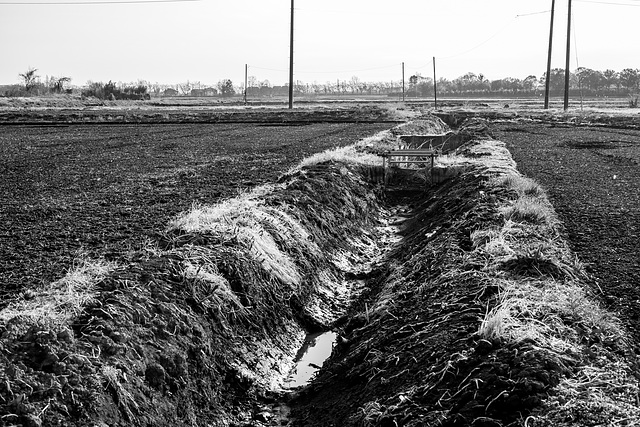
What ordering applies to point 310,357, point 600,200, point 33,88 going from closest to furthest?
point 310,357 → point 600,200 → point 33,88

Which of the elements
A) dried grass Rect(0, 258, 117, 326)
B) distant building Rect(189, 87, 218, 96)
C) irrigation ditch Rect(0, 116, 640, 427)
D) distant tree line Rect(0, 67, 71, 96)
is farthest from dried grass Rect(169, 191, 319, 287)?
distant building Rect(189, 87, 218, 96)

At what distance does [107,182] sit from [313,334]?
28.9 ft

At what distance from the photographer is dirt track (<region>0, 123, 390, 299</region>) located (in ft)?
28.8

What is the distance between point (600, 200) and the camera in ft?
43.3

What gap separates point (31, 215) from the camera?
36.8 feet

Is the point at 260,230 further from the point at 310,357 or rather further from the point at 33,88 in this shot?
the point at 33,88

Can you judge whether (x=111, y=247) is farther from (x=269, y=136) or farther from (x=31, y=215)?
(x=269, y=136)

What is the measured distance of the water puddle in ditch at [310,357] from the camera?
278 inches

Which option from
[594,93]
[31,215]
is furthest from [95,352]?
→ [594,93]

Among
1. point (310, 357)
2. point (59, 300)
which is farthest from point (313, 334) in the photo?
point (59, 300)

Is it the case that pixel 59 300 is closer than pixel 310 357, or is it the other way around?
pixel 59 300

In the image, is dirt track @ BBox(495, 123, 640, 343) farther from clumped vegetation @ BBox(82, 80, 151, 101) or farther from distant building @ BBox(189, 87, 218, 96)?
distant building @ BBox(189, 87, 218, 96)

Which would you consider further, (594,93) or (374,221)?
(594,93)

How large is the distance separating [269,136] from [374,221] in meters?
17.4
